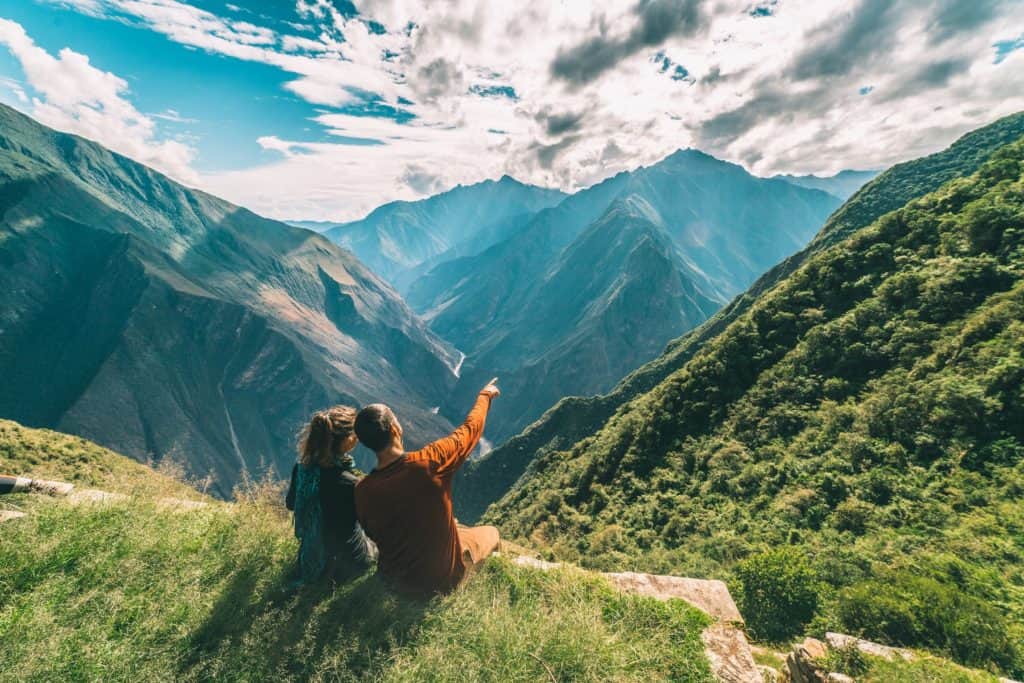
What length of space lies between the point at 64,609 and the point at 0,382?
145 m

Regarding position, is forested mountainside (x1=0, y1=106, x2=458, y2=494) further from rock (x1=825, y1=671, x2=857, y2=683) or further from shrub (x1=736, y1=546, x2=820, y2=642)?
rock (x1=825, y1=671, x2=857, y2=683)

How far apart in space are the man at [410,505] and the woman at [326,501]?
676 mm

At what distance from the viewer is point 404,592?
4336mm

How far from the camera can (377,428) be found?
159 inches

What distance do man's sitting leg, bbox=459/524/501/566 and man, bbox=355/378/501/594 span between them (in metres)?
0.32

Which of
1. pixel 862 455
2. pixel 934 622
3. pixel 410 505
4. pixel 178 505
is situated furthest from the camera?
pixel 862 455

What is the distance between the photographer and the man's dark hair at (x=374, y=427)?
3.98 metres

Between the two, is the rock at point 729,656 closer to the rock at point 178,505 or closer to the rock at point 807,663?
the rock at point 807,663

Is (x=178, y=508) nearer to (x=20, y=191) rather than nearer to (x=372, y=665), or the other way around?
(x=372, y=665)

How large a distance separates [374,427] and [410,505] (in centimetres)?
88

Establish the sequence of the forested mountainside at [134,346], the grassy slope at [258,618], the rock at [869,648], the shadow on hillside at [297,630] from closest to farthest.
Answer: the grassy slope at [258,618] → the shadow on hillside at [297,630] → the rock at [869,648] → the forested mountainside at [134,346]

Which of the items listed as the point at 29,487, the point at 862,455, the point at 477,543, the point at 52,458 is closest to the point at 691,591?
the point at 477,543

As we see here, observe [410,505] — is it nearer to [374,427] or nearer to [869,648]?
[374,427]

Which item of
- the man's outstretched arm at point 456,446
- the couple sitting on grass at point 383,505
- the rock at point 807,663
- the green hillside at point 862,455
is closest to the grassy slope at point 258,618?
the couple sitting on grass at point 383,505
